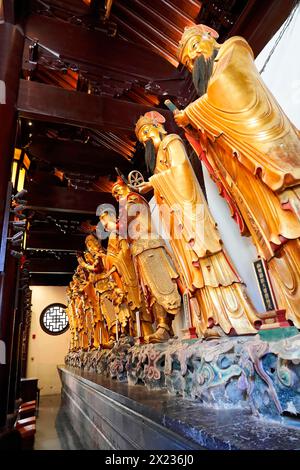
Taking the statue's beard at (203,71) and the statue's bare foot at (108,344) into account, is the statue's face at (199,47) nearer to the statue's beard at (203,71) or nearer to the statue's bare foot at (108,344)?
the statue's beard at (203,71)

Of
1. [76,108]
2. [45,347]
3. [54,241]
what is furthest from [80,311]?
[76,108]

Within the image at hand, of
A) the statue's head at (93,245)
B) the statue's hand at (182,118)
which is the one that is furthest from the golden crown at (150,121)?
the statue's head at (93,245)

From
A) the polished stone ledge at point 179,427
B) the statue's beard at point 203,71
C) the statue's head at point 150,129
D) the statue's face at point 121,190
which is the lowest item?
the polished stone ledge at point 179,427

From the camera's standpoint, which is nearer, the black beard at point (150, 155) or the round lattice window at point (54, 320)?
the black beard at point (150, 155)

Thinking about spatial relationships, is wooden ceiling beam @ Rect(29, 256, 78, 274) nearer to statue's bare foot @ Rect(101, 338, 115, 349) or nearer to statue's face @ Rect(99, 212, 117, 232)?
statue's bare foot @ Rect(101, 338, 115, 349)

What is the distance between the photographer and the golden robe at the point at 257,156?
5.51 ft

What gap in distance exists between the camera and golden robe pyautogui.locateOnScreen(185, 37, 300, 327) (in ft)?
5.51

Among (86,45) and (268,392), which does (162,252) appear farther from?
(86,45)

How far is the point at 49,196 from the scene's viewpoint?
6012mm

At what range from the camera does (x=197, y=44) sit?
2.37m

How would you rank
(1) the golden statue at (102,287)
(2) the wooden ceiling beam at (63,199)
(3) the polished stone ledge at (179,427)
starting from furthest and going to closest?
(2) the wooden ceiling beam at (63,199) < (1) the golden statue at (102,287) < (3) the polished stone ledge at (179,427)

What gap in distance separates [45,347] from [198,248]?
1196 centimetres

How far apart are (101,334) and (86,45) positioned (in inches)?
210
